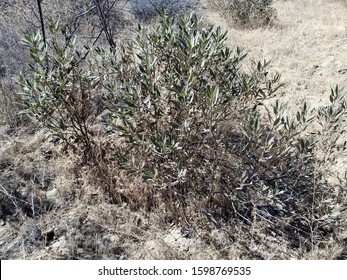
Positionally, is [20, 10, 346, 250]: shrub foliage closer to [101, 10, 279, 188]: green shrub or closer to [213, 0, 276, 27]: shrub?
[101, 10, 279, 188]: green shrub

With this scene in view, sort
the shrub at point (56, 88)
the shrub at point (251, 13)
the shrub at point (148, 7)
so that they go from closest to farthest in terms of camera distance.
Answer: the shrub at point (56, 88)
the shrub at point (251, 13)
the shrub at point (148, 7)

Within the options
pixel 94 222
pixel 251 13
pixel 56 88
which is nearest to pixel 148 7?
pixel 251 13

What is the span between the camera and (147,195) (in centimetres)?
263

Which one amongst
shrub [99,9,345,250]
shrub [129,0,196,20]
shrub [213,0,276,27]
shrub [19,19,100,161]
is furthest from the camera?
shrub [129,0,196,20]

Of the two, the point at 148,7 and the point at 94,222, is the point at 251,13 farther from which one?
the point at 94,222

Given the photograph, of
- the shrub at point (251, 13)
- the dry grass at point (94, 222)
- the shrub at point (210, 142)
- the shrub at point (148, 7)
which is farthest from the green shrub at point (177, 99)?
the shrub at point (148, 7)

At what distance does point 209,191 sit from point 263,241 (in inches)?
19.0

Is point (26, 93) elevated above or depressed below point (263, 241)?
above

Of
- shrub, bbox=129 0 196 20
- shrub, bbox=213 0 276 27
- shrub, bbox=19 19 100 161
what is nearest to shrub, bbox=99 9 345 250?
shrub, bbox=19 19 100 161

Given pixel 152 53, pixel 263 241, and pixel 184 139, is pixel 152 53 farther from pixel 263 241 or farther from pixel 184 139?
pixel 263 241

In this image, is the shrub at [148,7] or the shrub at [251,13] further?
the shrub at [148,7]

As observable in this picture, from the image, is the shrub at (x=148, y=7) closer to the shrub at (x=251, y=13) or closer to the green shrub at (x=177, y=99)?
the shrub at (x=251, y=13)
